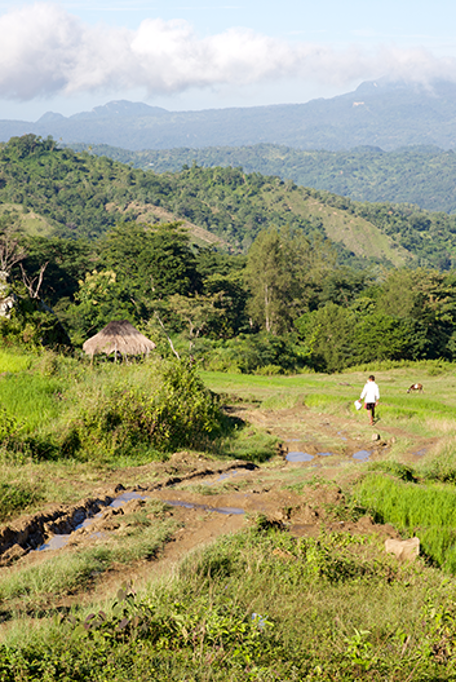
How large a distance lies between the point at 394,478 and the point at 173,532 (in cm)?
450

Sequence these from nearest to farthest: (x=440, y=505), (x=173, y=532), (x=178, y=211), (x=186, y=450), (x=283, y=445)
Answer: (x=173, y=532) < (x=440, y=505) < (x=186, y=450) < (x=283, y=445) < (x=178, y=211)

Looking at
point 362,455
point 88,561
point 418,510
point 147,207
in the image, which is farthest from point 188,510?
point 147,207

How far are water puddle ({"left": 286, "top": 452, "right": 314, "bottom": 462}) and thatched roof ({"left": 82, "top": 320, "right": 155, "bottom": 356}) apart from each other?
13698mm

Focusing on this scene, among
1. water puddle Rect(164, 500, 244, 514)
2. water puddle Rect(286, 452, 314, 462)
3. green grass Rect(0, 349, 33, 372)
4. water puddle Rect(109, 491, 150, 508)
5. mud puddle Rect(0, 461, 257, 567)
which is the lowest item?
water puddle Rect(286, 452, 314, 462)

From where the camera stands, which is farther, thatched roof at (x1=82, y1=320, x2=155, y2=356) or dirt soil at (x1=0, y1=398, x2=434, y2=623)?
thatched roof at (x1=82, y1=320, x2=155, y2=356)

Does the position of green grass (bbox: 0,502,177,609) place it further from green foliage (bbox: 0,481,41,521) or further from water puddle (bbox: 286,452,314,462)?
water puddle (bbox: 286,452,314,462)

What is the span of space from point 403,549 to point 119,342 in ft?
72.3

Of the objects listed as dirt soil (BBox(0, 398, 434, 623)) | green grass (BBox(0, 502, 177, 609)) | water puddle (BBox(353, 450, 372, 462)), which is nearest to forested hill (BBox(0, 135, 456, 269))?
water puddle (BBox(353, 450, 372, 462))

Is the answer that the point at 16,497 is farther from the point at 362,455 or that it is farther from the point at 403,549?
the point at 362,455

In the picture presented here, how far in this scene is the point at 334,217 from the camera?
197125 millimetres

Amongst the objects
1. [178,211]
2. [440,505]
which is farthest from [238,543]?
[178,211]

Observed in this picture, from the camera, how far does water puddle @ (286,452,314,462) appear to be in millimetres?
13955

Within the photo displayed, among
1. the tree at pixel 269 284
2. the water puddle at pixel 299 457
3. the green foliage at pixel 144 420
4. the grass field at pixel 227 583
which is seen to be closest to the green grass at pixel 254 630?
the grass field at pixel 227 583

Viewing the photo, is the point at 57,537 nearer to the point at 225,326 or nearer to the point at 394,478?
the point at 394,478
